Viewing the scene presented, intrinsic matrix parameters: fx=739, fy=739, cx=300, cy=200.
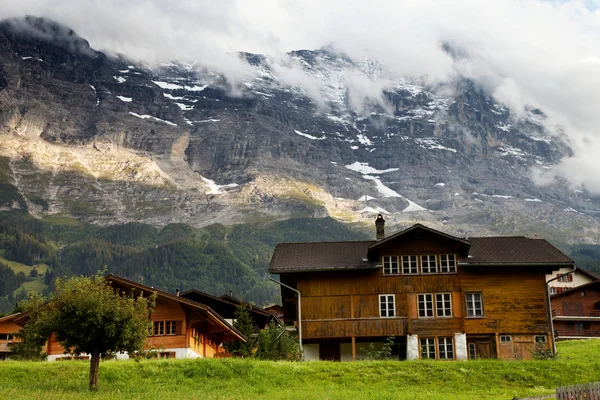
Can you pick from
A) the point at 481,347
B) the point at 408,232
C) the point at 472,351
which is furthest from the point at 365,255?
the point at 481,347

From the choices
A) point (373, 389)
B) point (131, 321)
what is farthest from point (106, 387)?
point (373, 389)

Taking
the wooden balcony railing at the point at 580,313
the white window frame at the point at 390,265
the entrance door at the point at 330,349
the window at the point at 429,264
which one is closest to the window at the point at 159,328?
the entrance door at the point at 330,349

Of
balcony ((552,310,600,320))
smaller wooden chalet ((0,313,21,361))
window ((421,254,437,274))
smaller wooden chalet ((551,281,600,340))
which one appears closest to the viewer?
window ((421,254,437,274))

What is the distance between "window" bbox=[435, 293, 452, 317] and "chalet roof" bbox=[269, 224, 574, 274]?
280 cm

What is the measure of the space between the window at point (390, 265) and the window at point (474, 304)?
509 cm

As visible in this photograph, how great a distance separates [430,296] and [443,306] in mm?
1074

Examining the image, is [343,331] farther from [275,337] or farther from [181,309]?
[181,309]

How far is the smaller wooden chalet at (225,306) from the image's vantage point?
64.8 m

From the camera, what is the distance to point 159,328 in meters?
52.1

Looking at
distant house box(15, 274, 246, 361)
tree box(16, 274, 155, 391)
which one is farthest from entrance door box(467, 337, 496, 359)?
tree box(16, 274, 155, 391)

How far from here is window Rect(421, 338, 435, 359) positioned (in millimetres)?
49094

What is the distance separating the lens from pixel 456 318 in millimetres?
49188

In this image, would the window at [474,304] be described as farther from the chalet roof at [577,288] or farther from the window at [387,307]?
the chalet roof at [577,288]

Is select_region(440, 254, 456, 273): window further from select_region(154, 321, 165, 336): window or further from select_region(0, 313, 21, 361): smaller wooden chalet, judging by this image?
select_region(0, 313, 21, 361): smaller wooden chalet
